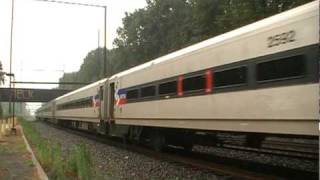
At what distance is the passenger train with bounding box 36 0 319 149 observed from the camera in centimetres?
952

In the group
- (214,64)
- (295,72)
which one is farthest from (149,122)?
(295,72)

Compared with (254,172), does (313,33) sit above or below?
above

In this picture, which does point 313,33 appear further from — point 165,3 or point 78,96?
point 165,3

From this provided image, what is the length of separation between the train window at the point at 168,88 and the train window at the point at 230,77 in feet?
9.36

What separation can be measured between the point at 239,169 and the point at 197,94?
197 centimetres

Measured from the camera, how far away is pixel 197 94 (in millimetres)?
13656

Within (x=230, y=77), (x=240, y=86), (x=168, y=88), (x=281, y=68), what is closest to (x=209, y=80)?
(x=230, y=77)

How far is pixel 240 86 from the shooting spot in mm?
11555

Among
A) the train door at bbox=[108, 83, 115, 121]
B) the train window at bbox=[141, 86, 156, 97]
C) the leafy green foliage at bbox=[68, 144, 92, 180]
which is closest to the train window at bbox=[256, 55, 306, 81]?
the leafy green foliage at bbox=[68, 144, 92, 180]

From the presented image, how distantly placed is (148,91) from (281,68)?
822cm

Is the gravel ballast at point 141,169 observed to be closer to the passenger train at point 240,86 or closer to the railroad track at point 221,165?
Answer: the railroad track at point 221,165

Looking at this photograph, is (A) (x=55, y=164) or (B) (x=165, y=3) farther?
(B) (x=165, y=3)

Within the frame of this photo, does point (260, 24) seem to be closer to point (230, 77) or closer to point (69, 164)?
point (230, 77)

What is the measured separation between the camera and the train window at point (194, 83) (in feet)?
44.0
